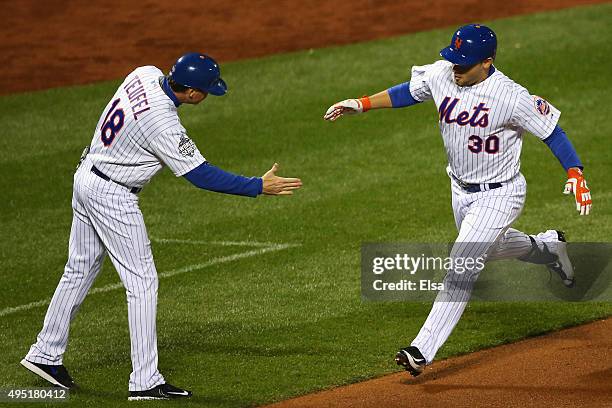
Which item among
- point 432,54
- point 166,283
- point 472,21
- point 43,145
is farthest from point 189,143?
point 472,21

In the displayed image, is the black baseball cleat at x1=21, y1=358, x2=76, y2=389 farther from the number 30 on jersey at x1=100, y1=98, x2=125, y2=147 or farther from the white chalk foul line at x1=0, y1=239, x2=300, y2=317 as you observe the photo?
the white chalk foul line at x1=0, y1=239, x2=300, y2=317

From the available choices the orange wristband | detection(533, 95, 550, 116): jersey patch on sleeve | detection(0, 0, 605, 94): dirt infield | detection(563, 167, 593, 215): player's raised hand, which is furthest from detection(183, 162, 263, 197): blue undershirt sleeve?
detection(0, 0, 605, 94): dirt infield

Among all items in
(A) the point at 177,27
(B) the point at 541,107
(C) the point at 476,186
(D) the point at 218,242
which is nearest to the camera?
(B) the point at 541,107

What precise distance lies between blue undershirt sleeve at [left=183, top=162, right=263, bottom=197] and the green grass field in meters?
1.16

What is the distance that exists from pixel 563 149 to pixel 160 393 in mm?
2741

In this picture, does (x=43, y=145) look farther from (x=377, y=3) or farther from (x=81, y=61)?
(x=377, y=3)

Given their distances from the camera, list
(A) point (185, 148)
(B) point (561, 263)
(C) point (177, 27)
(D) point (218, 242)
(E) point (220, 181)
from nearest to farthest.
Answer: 1. (A) point (185, 148)
2. (E) point (220, 181)
3. (B) point (561, 263)
4. (D) point (218, 242)
5. (C) point (177, 27)

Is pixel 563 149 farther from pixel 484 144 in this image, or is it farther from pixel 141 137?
pixel 141 137

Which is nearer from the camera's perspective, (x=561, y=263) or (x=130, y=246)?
(x=130, y=246)

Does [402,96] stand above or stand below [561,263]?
above

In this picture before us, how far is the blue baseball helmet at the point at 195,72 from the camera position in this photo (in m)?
6.66

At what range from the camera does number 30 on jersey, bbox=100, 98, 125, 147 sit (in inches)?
264

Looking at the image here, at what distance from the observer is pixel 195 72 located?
21.9 feet

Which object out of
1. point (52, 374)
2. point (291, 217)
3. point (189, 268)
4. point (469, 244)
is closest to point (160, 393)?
point (52, 374)
